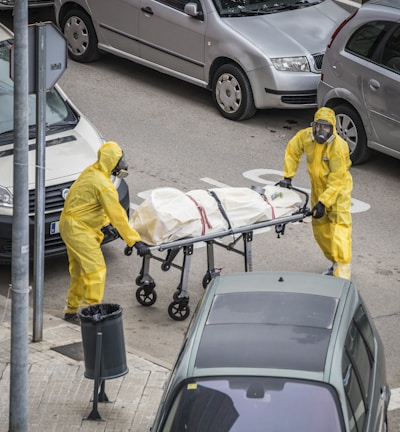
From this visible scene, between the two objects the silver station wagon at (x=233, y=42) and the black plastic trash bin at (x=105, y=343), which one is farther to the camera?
the silver station wagon at (x=233, y=42)

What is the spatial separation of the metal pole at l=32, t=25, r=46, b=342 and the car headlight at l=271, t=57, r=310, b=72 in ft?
19.7

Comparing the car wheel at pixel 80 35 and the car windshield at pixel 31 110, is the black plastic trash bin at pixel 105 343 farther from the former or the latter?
the car wheel at pixel 80 35

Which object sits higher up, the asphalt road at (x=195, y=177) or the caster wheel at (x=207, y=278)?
the caster wheel at (x=207, y=278)

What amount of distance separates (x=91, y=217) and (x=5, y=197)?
1184 mm

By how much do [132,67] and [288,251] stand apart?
6.31 m

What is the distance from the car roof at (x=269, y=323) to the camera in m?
7.12

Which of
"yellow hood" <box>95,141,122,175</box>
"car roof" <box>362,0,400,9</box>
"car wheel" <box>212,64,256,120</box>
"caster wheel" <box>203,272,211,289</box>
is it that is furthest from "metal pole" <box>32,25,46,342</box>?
"car wheel" <box>212,64,256,120</box>

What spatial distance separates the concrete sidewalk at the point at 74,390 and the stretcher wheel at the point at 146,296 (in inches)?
35.1

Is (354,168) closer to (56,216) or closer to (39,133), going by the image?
(56,216)

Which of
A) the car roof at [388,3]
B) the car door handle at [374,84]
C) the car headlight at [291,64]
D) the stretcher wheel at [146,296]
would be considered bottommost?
the stretcher wheel at [146,296]

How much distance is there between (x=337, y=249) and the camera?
11211mm

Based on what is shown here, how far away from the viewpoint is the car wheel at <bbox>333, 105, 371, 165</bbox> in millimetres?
14328

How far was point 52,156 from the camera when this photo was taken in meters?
11.8

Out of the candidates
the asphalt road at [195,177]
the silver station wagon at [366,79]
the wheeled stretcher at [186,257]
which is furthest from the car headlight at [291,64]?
the wheeled stretcher at [186,257]
